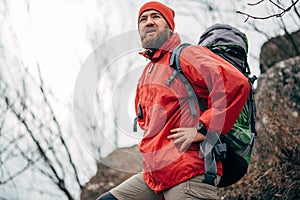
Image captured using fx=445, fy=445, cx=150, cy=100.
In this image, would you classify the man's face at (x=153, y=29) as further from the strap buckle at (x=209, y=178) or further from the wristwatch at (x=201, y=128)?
the strap buckle at (x=209, y=178)

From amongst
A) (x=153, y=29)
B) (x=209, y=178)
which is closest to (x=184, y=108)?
(x=209, y=178)

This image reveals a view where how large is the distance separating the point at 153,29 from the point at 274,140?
3899 mm

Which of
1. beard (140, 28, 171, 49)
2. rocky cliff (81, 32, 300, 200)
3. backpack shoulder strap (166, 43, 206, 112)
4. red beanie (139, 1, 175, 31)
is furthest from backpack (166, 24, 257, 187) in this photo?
rocky cliff (81, 32, 300, 200)

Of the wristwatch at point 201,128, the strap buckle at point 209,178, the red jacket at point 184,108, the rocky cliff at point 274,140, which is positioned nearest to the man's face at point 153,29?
the red jacket at point 184,108

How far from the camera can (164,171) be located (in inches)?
119

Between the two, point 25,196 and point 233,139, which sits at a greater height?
point 233,139

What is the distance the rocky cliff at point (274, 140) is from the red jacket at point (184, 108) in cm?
346

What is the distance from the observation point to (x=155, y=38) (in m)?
3.44

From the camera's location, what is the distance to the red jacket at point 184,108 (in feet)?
9.55

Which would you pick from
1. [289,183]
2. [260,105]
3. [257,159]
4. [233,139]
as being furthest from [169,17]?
[260,105]

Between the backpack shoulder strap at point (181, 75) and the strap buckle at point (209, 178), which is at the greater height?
the backpack shoulder strap at point (181, 75)

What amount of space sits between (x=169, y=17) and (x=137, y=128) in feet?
3.09

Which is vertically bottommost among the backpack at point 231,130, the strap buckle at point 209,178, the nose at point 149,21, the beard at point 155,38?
the strap buckle at point 209,178

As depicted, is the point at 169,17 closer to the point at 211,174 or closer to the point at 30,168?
the point at 211,174
